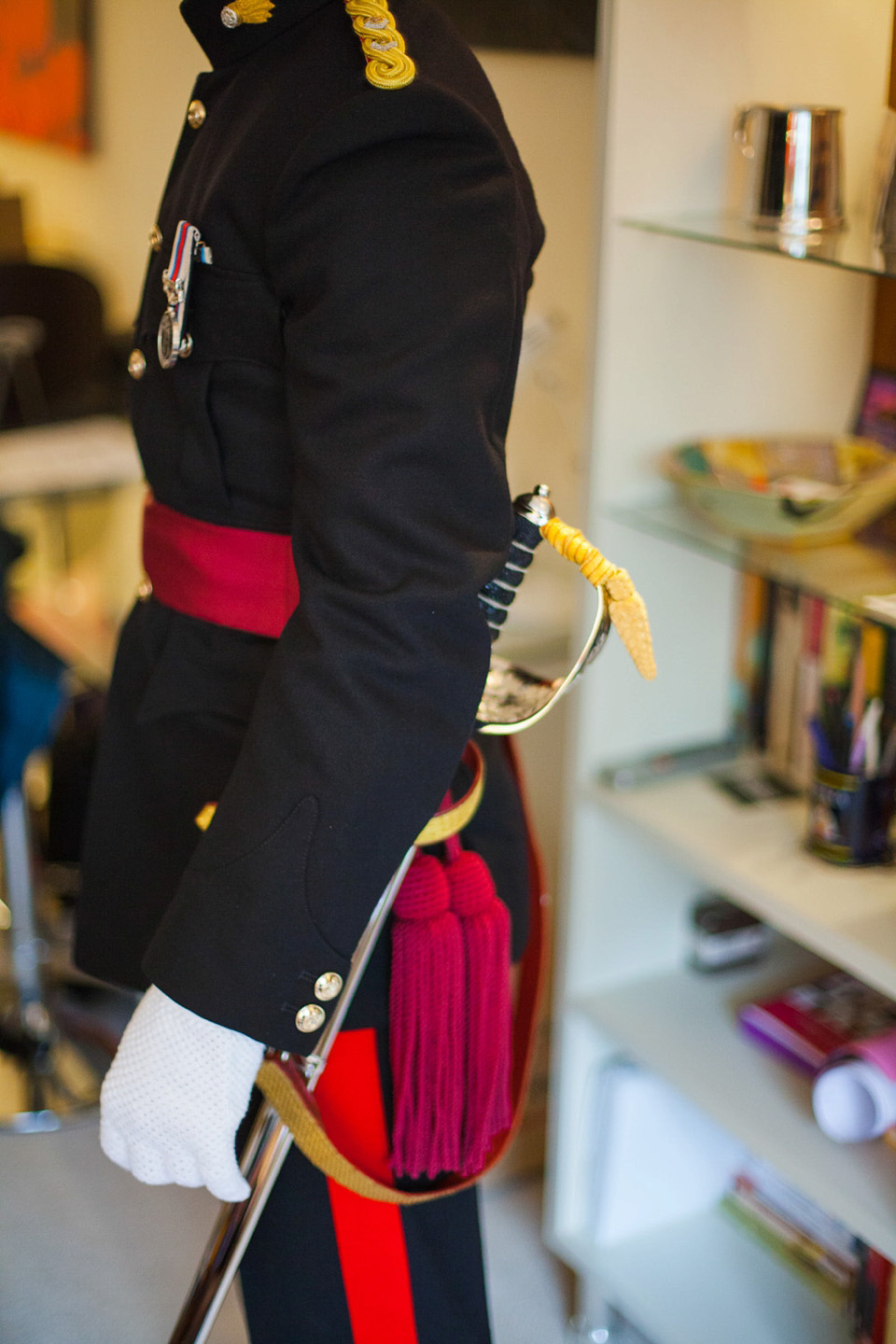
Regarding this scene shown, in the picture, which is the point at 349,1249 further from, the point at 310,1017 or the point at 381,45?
the point at 381,45

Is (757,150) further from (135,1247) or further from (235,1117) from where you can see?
(135,1247)

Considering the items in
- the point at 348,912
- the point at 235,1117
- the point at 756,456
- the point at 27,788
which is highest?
the point at 756,456

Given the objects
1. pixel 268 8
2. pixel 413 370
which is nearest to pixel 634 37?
pixel 268 8

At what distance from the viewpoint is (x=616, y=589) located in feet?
3.02

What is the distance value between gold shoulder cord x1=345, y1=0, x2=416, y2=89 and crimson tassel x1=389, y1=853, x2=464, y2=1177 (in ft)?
1.78

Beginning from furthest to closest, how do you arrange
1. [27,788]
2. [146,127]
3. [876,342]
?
[146,127]
[27,788]
[876,342]

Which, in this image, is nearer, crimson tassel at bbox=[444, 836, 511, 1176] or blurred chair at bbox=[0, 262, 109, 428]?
crimson tassel at bbox=[444, 836, 511, 1176]

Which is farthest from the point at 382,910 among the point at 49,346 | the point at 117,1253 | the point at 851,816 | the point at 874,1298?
the point at 49,346

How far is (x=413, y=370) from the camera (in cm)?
81

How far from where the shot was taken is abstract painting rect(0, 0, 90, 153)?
2898 millimetres

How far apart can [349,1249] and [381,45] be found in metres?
0.87

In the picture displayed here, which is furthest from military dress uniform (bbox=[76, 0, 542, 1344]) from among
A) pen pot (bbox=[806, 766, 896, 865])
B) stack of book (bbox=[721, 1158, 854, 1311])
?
stack of book (bbox=[721, 1158, 854, 1311])

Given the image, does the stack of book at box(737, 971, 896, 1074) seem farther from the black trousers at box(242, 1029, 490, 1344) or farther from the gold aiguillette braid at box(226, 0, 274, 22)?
the gold aiguillette braid at box(226, 0, 274, 22)

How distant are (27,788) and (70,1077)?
17.2 inches
